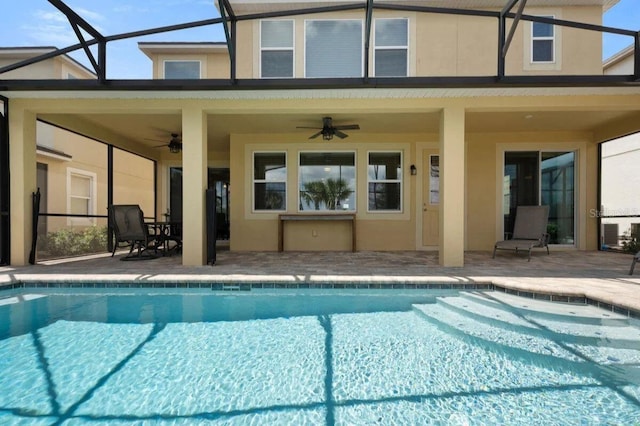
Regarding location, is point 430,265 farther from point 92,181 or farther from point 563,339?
point 92,181

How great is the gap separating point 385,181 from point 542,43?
14.9 ft

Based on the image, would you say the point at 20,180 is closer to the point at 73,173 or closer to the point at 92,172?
the point at 73,173

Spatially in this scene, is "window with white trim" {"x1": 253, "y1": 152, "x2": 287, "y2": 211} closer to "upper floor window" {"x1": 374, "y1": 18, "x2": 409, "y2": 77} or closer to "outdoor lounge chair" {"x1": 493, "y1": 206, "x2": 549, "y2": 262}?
"upper floor window" {"x1": 374, "y1": 18, "x2": 409, "y2": 77}

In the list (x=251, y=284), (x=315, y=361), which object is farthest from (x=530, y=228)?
(x=315, y=361)

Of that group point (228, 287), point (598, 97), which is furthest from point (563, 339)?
point (598, 97)

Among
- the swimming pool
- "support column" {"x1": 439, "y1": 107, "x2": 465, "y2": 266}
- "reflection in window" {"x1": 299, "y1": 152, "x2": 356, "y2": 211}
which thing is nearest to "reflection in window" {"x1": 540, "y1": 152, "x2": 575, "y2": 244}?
"support column" {"x1": 439, "y1": 107, "x2": 465, "y2": 266}

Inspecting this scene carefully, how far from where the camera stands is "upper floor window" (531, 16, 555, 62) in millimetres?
7660

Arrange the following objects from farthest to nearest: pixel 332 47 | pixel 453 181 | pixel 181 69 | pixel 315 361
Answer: pixel 181 69
pixel 332 47
pixel 453 181
pixel 315 361

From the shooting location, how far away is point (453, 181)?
19.0 ft

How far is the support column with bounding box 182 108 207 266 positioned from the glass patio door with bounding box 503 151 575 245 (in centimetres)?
710

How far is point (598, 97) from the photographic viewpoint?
5684 mm

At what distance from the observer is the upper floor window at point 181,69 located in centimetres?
1101

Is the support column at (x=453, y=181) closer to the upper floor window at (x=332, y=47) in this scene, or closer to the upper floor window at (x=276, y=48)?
the upper floor window at (x=332, y=47)

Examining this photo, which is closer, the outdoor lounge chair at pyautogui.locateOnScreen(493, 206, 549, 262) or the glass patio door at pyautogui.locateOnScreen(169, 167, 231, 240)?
the outdoor lounge chair at pyautogui.locateOnScreen(493, 206, 549, 262)
